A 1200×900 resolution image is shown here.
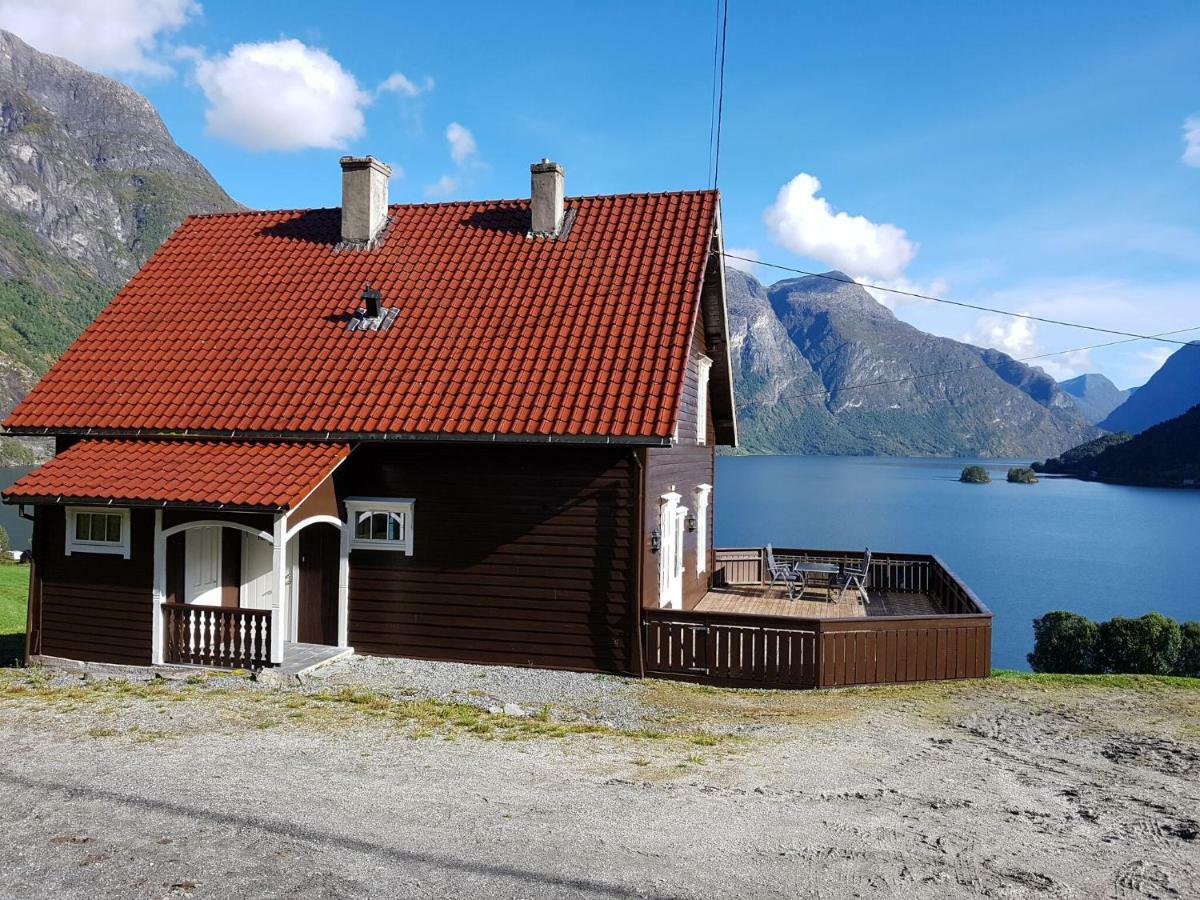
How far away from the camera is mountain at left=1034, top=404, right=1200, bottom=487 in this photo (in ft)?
458

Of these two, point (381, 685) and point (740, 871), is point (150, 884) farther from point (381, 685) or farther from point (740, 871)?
point (381, 685)

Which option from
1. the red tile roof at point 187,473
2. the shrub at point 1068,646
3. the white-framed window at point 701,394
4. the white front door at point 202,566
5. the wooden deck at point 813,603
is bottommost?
the shrub at point 1068,646

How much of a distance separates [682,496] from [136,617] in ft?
31.2

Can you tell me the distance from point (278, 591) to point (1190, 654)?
34030 mm

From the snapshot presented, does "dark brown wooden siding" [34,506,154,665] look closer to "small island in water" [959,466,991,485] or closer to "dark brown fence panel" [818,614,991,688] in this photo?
"dark brown fence panel" [818,614,991,688]

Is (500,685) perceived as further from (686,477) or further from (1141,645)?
(1141,645)

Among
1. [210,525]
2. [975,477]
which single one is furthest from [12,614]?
[975,477]

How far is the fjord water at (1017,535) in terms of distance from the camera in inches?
2218

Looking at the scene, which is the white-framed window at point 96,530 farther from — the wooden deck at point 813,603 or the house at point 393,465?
the wooden deck at point 813,603

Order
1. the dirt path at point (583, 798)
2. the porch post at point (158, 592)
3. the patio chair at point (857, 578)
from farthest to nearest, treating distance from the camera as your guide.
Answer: the patio chair at point (857, 578) → the porch post at point (158, 592) → the dirt path at point (583, 798)

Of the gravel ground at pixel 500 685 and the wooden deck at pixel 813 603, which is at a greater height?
the wooden deck at pixel 813 603

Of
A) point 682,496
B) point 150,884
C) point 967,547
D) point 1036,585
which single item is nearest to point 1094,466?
point 967,547

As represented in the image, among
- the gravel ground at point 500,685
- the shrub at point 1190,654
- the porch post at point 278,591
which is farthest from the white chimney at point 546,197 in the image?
the shrub at point 1190,654

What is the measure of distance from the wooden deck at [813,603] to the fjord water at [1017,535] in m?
25.8
